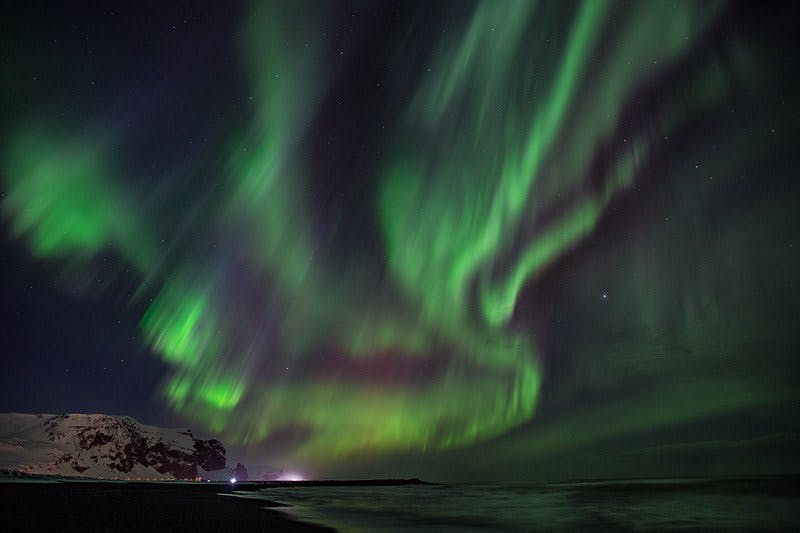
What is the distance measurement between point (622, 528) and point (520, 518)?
25.7 ft

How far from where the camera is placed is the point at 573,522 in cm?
2966

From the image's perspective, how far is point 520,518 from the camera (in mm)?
32906

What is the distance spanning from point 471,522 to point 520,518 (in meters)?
5.24

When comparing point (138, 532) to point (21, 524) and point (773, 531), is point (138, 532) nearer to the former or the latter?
point (21, 524)

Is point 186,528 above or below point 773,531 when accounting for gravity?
below

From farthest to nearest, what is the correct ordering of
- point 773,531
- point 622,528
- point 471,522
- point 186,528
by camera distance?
point 471,522, point 622,528, point 773,531, point 186,528

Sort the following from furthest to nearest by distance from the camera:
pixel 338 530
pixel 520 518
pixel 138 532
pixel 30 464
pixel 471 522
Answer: pixel 30 464
pixel 520 518
pixel 471 522
pixel 338 530
pixel 138 532

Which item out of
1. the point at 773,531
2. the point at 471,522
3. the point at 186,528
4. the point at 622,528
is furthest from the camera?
the point at 471,522

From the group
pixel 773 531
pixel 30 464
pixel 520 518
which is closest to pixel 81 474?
pixel 30 464

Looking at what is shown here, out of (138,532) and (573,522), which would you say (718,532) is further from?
(138,532)

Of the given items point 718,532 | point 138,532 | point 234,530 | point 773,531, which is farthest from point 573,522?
point 138,532

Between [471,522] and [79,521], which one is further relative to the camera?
[471,522]

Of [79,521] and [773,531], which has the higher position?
[773,531]

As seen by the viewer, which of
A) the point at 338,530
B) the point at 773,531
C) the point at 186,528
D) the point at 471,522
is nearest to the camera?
the point at 186,528
